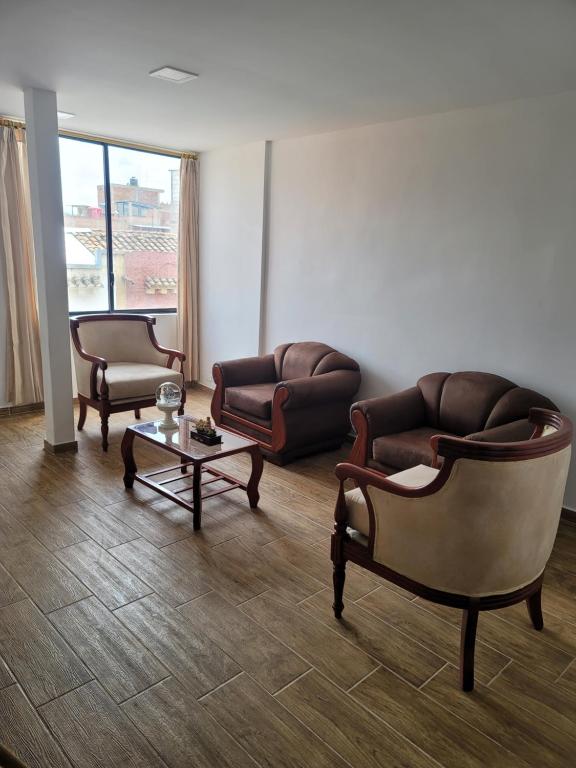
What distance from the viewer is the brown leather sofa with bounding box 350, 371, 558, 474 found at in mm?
3387

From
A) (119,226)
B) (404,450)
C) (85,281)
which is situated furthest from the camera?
(119,226)

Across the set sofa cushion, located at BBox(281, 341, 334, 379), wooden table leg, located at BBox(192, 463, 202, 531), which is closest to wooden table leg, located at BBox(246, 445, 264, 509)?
wooden table leg, located at BBox(192, 463, 202, 531)

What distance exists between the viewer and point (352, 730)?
1.90 meters

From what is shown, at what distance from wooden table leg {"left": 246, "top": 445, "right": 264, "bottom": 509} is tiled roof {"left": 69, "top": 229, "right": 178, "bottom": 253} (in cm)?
329

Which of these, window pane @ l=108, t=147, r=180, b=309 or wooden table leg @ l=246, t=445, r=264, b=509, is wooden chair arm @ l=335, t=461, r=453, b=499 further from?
window pane @ l=108, t=147, r=180, b=309

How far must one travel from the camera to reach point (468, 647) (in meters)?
2.09

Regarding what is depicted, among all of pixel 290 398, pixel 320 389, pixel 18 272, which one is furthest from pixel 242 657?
pixel 18 272

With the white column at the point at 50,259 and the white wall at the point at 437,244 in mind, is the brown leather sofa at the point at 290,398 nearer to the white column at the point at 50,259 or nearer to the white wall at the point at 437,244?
the white wall at the point at 437,244

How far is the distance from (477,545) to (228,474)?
7.49 feet

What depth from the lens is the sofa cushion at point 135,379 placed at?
448 cm

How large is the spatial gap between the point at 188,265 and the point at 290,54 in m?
3.53

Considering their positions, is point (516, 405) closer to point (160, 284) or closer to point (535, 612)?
point (535, 612)

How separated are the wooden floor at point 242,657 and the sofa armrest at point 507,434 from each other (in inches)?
28.4

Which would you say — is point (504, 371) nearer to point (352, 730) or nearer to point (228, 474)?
point (228, 474)
